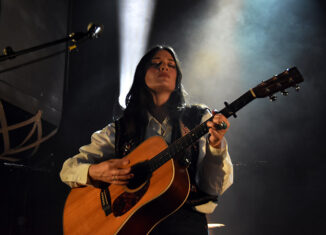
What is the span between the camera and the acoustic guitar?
1.52 metres

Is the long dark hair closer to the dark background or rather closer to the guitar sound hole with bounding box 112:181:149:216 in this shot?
the guitar sound hole with bounding box 112:181:149:216

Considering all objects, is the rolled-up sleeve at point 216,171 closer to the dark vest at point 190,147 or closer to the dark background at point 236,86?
the dark vest at point 190,147

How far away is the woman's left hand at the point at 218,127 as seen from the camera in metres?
1.49

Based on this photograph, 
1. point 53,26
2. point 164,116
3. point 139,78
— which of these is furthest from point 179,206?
point 53,26

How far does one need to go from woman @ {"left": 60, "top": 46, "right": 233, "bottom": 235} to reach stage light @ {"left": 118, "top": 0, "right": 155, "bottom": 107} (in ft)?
4.43

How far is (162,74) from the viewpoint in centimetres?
231

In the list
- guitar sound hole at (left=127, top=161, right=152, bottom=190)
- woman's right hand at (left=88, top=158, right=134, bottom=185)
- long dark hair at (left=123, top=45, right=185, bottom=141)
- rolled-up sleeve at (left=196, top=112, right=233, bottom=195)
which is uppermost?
long dark hair at (left=123, top=45, right=185, bottom=141)

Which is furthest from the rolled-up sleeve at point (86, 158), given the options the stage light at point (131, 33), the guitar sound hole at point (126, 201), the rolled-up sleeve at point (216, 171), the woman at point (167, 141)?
the stage light at point (131, 33)

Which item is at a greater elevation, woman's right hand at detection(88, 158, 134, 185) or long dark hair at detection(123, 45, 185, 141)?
long dark hair at detection(123, 45, 185, 141)

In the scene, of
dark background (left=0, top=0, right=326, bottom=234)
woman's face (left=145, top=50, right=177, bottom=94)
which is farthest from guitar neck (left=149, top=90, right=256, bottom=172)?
dark background (left=0, top=0, right=326, bottom=234)

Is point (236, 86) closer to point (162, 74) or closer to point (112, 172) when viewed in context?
point (162, 74)

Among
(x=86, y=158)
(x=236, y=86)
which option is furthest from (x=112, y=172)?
(x=236, y=86)

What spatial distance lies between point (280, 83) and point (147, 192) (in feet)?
3.16

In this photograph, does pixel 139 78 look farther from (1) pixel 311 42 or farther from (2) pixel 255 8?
(1) pixel 311 42
